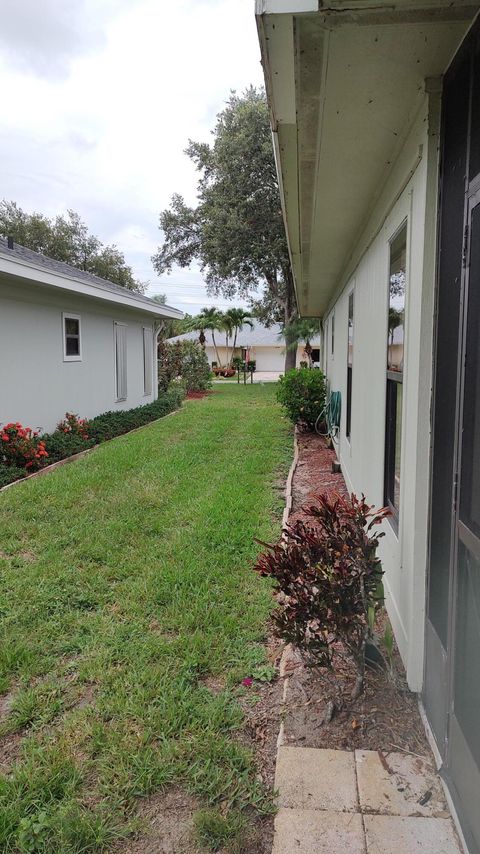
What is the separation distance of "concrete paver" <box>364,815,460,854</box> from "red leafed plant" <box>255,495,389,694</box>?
0.63 metres

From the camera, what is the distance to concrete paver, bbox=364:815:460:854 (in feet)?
5.46

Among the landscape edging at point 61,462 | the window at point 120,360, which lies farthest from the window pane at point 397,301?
the window at point 120,360

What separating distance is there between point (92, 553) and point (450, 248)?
3483 mm

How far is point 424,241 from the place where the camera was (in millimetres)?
2170

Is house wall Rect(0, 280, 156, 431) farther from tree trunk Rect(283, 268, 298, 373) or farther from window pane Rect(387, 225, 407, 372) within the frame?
tree trunk Rect(283, 268, 298, 373)

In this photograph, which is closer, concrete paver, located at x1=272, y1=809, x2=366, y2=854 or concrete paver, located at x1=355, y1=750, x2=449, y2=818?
concrete paver, located at x1=272, y1=809, x2=366, y2=854

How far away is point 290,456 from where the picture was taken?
27.8 ft

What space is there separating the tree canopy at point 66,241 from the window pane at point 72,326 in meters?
23.8

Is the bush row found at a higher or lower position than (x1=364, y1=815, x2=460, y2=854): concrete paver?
higher

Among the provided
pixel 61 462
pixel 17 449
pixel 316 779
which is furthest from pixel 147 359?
pixel 316 779

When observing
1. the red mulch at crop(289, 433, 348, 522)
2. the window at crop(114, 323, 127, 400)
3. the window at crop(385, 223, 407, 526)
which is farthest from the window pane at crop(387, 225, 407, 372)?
the window at crop(114, 323, 127, 400)

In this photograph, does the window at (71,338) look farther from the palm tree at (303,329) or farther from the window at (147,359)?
the palm tree at (303,329)

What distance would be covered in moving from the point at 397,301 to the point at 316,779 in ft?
7.69

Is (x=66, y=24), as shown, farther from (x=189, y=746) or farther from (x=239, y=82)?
(x=239, y=82)
